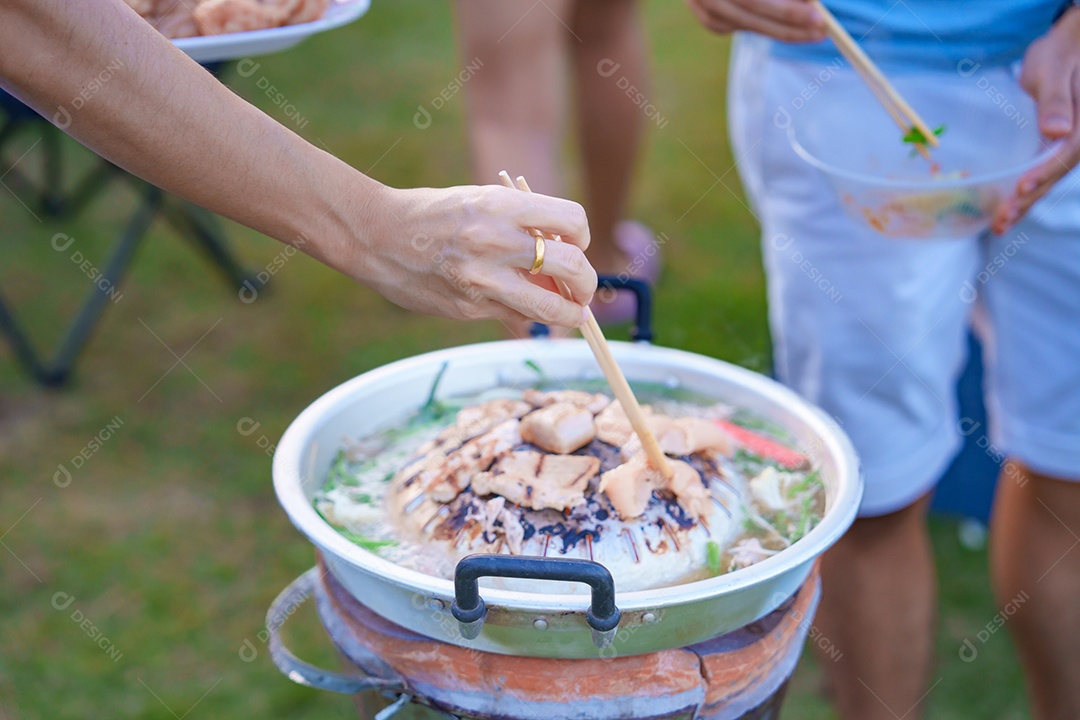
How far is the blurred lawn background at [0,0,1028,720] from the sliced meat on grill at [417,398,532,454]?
2.34 feet

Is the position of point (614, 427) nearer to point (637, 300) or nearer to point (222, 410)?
point (637, 300)

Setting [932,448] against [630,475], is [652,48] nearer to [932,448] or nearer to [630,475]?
[932,448]

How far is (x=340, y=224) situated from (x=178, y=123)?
8.6 inches

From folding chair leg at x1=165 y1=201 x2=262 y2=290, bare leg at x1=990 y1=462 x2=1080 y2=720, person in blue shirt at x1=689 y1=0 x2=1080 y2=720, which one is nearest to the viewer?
person in blue shirt at x1=689 y1=0 x2=1080 y2=720

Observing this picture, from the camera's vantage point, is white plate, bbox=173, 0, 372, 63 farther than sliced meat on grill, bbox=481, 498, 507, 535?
Yes

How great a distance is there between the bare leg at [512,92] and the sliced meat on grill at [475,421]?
2.99ft

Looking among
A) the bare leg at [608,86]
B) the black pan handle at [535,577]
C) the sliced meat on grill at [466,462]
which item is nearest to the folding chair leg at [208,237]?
the bare leg at [608,86]

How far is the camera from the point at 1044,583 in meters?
2.10

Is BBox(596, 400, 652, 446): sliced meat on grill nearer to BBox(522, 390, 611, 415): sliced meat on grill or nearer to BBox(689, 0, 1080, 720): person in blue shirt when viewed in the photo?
BBox(522, 390, 611, 415): sliced meat on grill

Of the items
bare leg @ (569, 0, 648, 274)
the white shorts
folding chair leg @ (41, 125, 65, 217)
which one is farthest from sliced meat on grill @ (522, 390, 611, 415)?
folding chair leg @ (41, 125, 65, 217)

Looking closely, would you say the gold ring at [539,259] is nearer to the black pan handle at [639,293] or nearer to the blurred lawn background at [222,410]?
the black pan handle at [639,293]

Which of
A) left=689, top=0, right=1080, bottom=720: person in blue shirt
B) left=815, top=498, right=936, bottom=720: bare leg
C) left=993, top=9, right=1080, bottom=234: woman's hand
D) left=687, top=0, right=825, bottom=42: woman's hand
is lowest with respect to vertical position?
left=815, top=498, right=936, bottom=720: bare leg

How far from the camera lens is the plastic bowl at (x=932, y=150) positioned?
171cm

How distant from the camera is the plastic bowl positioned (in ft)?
5.59
